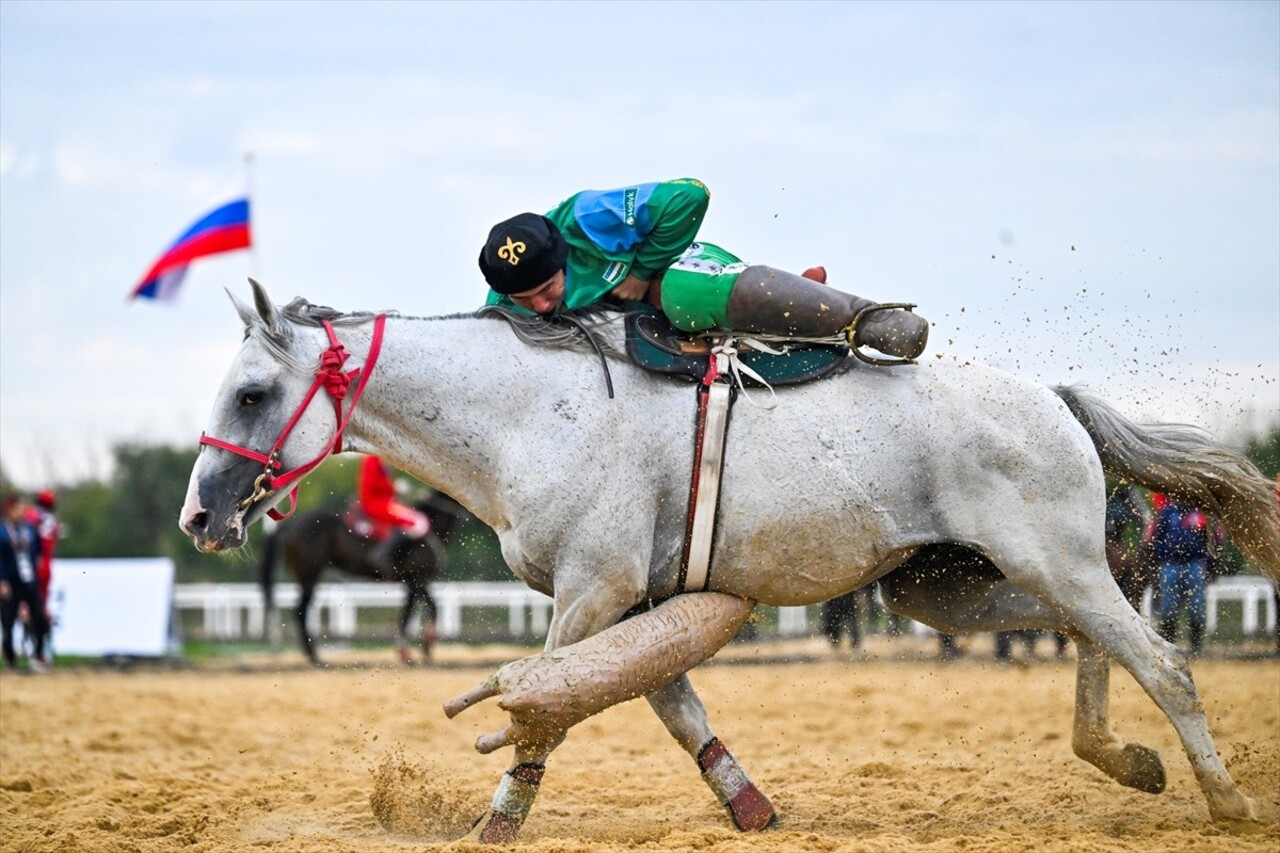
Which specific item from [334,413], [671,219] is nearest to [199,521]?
[334,413]

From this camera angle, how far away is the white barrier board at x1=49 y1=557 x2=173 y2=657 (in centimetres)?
1781

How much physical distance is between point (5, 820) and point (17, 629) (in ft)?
58.5

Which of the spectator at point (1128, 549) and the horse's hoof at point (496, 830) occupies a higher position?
the spectator at point (1128, 549)

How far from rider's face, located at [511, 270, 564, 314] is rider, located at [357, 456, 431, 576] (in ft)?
41.4

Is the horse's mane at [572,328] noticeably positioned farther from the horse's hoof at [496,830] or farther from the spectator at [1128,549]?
the spectator at [1128,549]

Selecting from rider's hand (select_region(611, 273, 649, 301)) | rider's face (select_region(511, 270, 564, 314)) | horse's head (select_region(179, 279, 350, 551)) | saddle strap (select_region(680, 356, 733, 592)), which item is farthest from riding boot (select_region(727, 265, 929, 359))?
horse's head (select_region(179, 279, 350, 551))

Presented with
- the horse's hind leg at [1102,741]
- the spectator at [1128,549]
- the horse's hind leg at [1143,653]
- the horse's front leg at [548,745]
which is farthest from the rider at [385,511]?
the horse's hind leg at [1143,653]

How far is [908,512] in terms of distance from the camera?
5227 millimetres

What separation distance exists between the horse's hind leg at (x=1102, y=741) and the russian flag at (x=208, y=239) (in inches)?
521

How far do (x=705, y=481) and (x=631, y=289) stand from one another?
2.89ft

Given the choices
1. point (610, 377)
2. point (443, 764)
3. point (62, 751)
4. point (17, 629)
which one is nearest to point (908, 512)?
point (610, 377)

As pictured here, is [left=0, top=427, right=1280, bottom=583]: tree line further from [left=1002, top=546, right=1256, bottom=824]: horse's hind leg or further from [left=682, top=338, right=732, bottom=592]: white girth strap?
[left=1002, top=546, right=1256, bottom=824]: horse's hind leg

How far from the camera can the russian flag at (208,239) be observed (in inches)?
648

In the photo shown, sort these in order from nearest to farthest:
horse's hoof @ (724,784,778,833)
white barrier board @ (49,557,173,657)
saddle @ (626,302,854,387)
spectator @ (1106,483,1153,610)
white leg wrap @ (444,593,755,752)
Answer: white leg wrap @ (444,593,755,752), saddle @ (626,302,854,387), horse's hoof @ (724,784,778,833), spectator @ (1106,483,1153,610), white barrier board @ (49,557,173,657)
